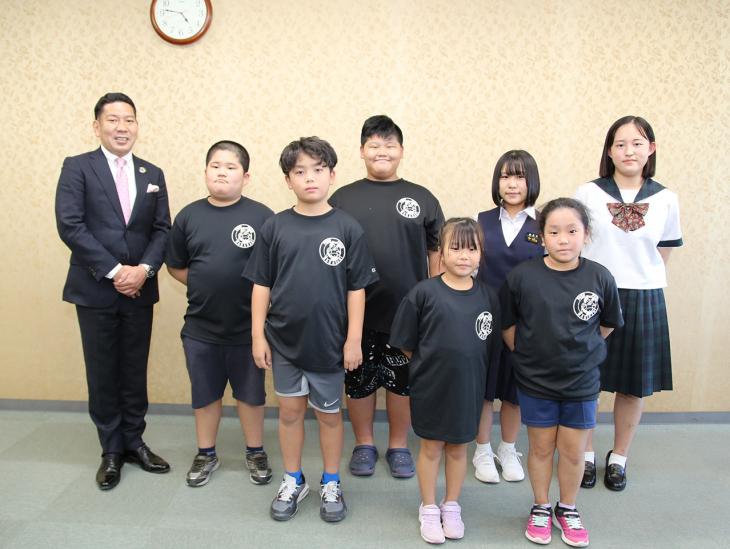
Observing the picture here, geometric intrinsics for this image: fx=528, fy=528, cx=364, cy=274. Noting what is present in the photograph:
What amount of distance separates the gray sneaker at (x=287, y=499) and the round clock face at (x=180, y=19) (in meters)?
2.14

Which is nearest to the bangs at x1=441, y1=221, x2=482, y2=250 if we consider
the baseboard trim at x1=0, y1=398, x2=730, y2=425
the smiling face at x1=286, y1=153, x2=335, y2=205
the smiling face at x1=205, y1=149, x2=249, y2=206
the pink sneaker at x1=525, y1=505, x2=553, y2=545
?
the smiling face at x1=286, y1=153, x2=335, y2=205

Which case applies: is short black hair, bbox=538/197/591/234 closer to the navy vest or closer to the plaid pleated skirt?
the navy vest

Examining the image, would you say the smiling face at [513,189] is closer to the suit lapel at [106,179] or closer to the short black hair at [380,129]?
the short black hair at [380,129]

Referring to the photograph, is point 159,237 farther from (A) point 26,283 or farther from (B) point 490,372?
(B) point 490,372

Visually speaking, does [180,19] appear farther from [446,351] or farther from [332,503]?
[332,503]

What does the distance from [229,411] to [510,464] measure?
4.94 feet

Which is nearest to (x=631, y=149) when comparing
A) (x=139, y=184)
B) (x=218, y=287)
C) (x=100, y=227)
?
(x=218, y=287)

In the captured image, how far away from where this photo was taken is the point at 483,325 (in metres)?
1.72

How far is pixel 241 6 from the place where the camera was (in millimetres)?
2625

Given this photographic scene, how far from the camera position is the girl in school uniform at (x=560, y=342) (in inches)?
66.7

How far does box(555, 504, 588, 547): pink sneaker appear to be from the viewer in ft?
5.81

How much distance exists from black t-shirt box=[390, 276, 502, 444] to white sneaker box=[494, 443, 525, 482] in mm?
599

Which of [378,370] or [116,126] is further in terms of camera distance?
[378,370]

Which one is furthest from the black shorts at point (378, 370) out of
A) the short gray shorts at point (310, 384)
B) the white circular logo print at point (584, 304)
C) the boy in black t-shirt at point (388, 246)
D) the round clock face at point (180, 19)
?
the round clock face at point (180, 19)
